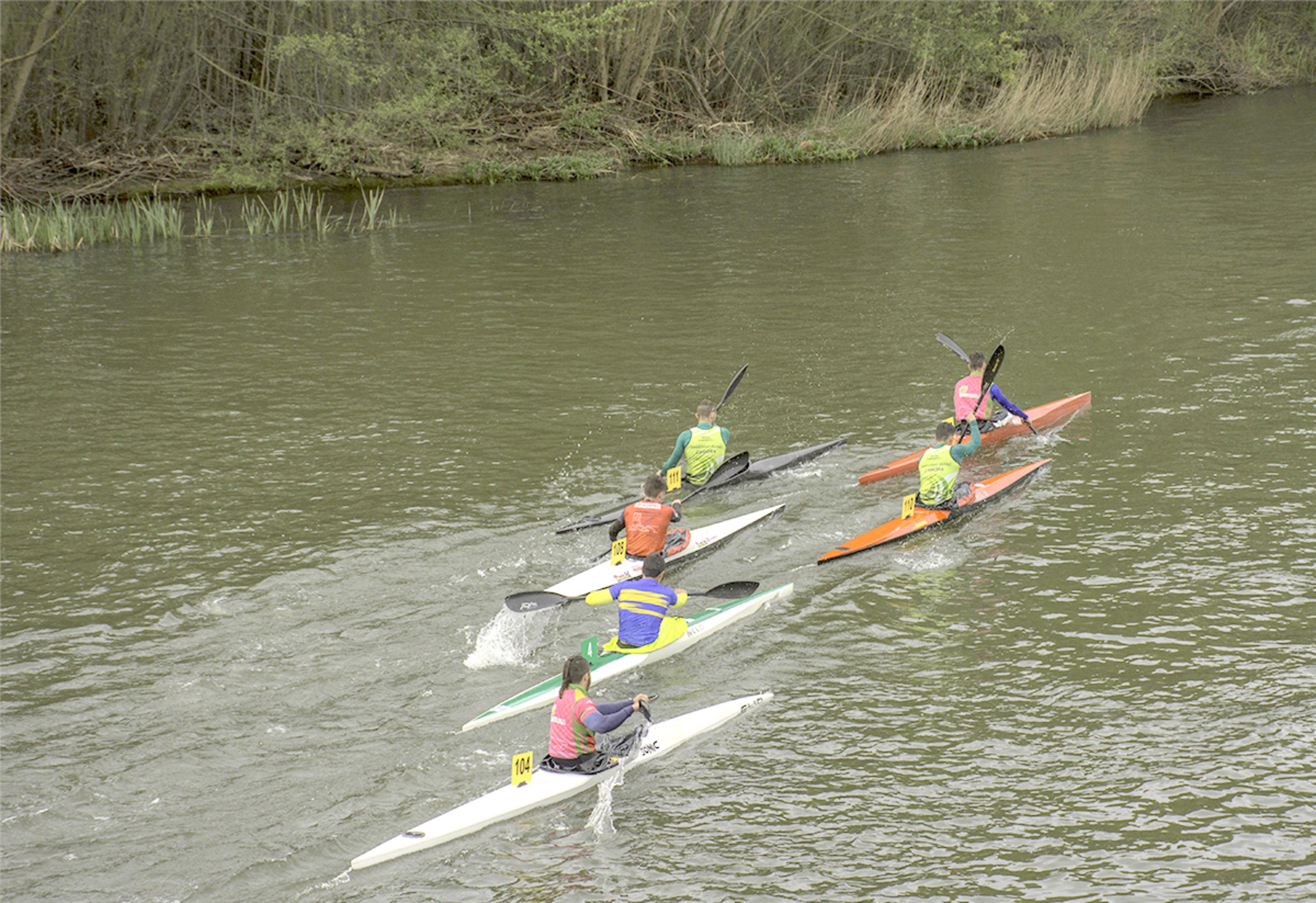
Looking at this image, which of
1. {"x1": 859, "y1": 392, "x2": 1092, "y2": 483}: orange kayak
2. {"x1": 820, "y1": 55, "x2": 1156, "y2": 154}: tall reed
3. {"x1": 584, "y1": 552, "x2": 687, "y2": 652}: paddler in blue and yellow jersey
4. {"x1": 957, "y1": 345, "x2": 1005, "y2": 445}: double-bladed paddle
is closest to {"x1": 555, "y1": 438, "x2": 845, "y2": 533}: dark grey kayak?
{"x1": 859, "y1": 392, "x2": 1092, "y2": 483}: orange kayak

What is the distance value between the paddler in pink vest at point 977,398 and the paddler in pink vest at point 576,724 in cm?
725

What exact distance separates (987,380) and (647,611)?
6.02 m

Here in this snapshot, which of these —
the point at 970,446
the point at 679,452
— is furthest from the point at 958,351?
the point at 679,452

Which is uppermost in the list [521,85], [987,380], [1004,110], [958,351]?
[521,85]

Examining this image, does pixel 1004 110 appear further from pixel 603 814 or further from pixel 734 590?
pixel 603 814

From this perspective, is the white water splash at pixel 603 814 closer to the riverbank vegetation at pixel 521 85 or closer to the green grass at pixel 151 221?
the green grass at pixel 151 221

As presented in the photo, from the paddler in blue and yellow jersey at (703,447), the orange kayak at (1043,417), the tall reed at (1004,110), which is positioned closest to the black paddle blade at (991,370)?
the orange kayak at (1043,417)

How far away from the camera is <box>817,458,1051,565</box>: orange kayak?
39.2 feet

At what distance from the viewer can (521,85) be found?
36.9 m

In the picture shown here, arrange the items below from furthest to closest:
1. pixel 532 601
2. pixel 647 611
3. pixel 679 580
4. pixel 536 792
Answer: pixel 679 580 → pixel 532 601 → pixel 647 611 → pixel 536 792

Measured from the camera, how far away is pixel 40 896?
300 inches

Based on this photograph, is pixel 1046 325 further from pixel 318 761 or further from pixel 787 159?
pixel 787 159

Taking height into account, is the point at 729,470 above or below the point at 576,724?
above

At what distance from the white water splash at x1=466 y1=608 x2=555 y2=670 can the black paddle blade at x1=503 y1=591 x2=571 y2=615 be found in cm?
11
